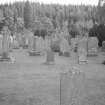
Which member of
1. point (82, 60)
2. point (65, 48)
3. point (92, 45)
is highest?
point (92, 45)

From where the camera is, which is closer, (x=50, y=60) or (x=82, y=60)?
(x=50, y=60)

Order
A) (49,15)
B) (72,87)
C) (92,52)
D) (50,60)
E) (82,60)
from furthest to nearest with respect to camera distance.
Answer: (49,15)
(92,52)
(82,60)
(50,60)
(72,87)

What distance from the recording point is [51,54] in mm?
14781

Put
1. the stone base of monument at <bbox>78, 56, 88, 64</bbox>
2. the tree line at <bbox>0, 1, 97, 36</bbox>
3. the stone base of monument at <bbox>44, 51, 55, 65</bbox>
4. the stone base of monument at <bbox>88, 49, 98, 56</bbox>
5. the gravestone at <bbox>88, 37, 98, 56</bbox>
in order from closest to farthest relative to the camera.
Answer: the stone base of monument at <bbox>44, 51, 55, 65</bbox> → the stone base of monument at <bbox>78, 56, 88, 64</bbox> → the stone base of monument at <bbox>88, 49, 98, 56</bbox> → the gravestone at <bbox>88, 37, 98, 56</bbox> → the tree line at <bbox>0, 1, 97, 36</bbox>

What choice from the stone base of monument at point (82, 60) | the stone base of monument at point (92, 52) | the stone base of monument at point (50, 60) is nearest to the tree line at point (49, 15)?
the stone base of monument at point (92, 52)

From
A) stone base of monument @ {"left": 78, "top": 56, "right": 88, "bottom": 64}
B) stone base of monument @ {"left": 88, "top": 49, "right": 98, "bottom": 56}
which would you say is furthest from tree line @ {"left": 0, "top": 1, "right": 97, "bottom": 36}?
stone base of monument @ {"left": 78, "top": 56, "right": 88, "bottom": 64}

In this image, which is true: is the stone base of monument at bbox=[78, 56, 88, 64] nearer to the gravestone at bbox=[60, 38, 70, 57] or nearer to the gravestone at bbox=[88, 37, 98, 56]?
the gravestone at bbox=[60, 38, 70, 57]

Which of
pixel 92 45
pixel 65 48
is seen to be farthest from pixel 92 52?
pixel 65 48

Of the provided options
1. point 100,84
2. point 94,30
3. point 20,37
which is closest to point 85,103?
point 100,84

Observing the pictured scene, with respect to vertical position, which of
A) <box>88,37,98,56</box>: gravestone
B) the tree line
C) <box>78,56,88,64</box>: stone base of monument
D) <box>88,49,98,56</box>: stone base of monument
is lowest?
<box>78,56,88,64</box>: stone base of monument

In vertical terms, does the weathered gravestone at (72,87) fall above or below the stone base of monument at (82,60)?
above

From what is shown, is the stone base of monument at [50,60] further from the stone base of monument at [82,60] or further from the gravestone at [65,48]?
the gravestone at [65,48]

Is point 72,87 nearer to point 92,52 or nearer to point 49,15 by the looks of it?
point 92,52

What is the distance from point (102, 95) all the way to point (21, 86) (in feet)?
9.19
